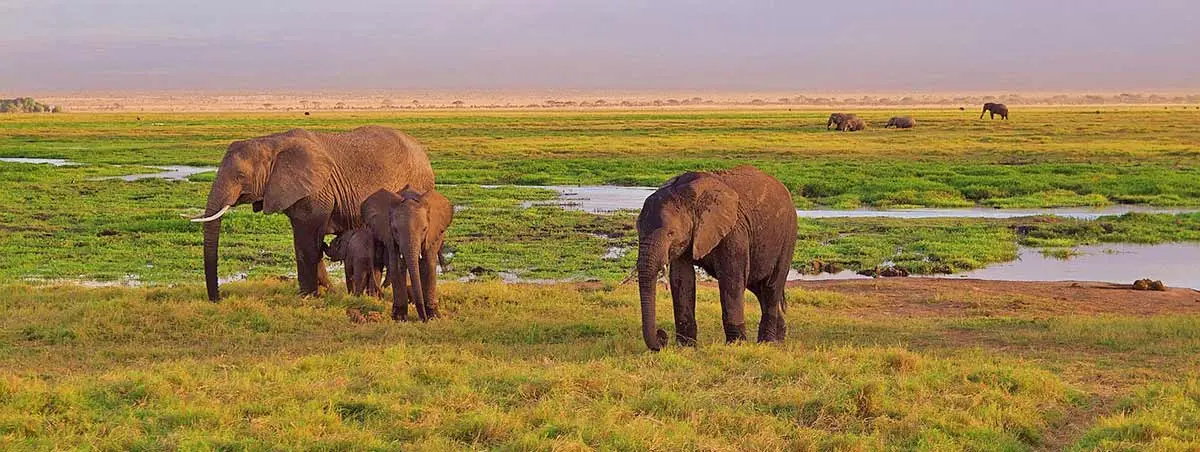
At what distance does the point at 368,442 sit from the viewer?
7.25 m

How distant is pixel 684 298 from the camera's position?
10703 mm

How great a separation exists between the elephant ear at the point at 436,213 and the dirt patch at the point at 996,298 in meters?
4.90

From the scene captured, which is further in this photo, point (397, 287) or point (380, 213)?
point (380, 213)

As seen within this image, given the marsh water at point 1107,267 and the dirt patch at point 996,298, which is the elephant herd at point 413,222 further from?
the marsh water at point 1107,267

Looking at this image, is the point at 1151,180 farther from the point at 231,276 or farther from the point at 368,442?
the point at 368,442

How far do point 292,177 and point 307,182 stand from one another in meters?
0.18

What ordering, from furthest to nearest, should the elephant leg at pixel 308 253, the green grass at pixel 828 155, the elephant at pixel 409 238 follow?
the green grass at pixel 828 155 → the elephant leg at pixel 308 253 → the elephant at pixel 409 238

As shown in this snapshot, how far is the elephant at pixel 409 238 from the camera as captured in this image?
1250cm

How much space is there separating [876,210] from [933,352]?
1650cm

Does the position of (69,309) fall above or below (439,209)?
below

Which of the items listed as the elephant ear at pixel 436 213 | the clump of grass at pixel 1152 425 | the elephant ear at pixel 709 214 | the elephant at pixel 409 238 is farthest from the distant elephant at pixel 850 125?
the clump of grass at pixel 1152 425

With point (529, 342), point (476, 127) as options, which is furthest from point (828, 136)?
point (529, 342)

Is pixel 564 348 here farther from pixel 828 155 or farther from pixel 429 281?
pixel 828 155

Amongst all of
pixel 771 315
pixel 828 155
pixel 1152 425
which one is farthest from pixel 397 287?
pixel 828 155
